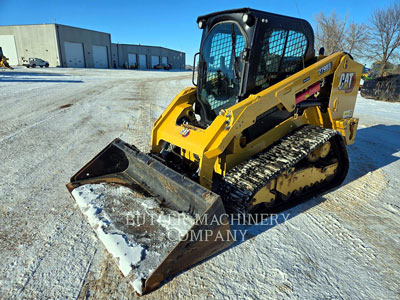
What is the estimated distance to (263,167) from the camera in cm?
287

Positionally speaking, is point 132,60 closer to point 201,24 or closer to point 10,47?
point 10,47

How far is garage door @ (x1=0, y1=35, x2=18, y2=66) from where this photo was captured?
41562 millimetres

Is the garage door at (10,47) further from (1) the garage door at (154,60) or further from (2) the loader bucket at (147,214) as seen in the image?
(2) the loader bucket at (147,214)

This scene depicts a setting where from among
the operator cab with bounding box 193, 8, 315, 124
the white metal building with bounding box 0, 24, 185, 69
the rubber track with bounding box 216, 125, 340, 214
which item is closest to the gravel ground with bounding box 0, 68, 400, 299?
the rubber track with bounding box 216, 125, 340, 214

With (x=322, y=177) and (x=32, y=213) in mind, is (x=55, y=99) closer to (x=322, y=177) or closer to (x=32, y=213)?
(x=32, y=213)

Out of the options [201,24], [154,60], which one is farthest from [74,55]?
[201,24]

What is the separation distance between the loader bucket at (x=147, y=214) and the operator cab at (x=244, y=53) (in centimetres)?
126

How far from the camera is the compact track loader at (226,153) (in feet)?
7.66

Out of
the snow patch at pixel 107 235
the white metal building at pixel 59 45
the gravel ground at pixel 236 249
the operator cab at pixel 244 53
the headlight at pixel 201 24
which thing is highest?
the white metal building at pixel 59 45

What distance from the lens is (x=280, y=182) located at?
303 centimetres

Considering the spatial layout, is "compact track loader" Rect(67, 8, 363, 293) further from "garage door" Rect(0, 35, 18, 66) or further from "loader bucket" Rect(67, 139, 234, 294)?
"garage door" Rect(0, 35, 18, 66)

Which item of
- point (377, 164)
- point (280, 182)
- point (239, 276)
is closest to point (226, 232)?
point (239, 276)

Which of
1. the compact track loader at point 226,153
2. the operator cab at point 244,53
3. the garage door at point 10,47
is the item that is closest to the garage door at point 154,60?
the garage door at point 10,47

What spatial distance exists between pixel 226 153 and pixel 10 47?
51.8 metres
